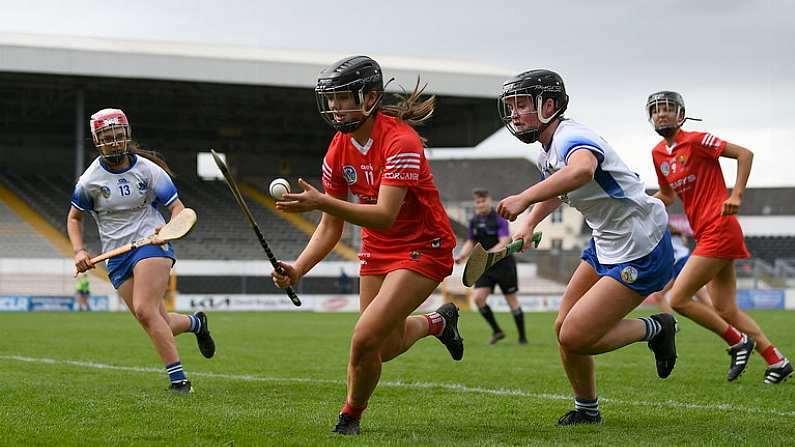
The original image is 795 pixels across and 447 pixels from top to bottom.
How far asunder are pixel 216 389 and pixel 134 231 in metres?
1.47

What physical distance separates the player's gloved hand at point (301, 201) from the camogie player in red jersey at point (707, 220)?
4913mm

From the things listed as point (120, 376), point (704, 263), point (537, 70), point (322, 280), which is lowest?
point (322, 280)

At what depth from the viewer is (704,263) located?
9.68m

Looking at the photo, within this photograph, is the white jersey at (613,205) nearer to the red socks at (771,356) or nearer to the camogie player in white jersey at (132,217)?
the red socks at (771,356)

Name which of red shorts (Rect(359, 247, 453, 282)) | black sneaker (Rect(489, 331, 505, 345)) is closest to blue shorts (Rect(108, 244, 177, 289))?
red shorts (Rect(359, 247, 453, 282))

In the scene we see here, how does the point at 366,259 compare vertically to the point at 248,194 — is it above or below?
above

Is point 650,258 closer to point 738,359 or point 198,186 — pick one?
point 738,359

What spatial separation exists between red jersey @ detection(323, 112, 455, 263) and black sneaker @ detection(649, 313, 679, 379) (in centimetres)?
155

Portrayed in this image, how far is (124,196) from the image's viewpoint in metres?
9.14

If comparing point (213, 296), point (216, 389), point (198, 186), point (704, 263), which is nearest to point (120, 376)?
point (216, 389)

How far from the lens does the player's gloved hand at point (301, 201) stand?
17.5ft

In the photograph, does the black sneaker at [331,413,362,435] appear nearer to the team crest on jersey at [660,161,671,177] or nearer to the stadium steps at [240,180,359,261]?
the team crest on jersey at [660,161,671,177]

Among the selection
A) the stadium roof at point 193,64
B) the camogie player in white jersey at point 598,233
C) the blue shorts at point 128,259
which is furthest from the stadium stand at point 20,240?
the camogie player in white jersey at point 598,233

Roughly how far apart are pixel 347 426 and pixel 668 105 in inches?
184
